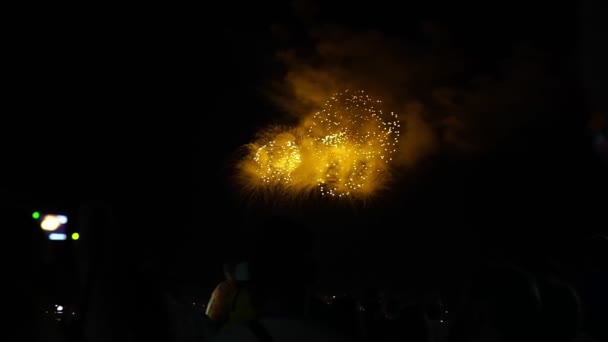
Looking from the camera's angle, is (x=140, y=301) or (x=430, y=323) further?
(x=430, y=323)

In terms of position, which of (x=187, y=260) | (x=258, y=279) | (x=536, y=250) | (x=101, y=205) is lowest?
(x=258, y=279)

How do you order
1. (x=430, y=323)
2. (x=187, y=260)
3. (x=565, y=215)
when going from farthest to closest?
1. (x=187, y=260)
2. (x=565, y=215)
3. (x=430, y=323)

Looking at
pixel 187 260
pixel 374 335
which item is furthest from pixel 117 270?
pixel 187 260

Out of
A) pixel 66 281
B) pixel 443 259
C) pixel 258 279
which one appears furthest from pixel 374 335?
pixel 443 259

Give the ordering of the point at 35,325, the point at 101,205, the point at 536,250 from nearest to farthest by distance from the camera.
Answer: the point at 35,325 → the point at 536,250 → the point at 101,205

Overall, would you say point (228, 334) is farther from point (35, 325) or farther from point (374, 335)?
point (374, 335)


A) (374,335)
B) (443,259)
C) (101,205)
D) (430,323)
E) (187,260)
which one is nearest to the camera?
(101,205)

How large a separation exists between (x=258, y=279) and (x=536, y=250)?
49.5 inches

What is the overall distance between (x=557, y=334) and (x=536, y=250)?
Answer: 17.0 inches

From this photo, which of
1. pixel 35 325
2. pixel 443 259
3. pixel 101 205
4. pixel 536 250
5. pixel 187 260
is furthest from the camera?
pixel 443 259

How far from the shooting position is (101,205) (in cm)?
343

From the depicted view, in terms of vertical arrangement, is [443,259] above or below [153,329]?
above

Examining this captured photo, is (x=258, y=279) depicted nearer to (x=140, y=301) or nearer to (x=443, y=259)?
(x=140, y=301)

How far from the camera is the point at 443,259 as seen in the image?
3453 cm
